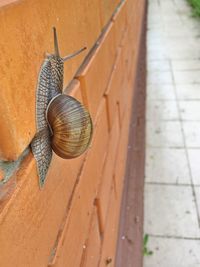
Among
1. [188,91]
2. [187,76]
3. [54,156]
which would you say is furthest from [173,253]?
[187,76]

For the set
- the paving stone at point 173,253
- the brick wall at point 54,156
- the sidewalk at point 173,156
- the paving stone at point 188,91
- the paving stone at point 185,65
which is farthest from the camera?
the paving stone at point 185,65

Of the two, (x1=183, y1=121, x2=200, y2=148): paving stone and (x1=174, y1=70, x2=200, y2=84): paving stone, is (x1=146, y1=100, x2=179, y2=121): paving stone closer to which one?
(x1=183, y1=121, x2=200, y2=148): paving stone

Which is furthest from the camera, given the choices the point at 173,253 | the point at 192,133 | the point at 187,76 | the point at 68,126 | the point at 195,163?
the point at 187,76

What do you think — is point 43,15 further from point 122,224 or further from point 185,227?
point 185,227

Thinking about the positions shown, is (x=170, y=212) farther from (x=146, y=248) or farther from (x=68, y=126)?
(x=68, y=126)

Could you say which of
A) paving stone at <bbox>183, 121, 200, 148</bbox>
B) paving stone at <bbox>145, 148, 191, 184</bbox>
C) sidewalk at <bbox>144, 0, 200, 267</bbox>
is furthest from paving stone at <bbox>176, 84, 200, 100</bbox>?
paving stone at <bbox>145, 148, 191, 184</bbox>

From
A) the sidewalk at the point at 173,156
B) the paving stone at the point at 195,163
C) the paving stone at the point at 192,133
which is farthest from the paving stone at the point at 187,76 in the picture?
the paving stone at the point at 195,163

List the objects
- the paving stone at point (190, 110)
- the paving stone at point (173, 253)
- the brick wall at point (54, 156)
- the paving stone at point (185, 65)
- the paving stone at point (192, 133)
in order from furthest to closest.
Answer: the paving stone at point (185, 65) < the paving stone at point (190, 110) < the paving stone at point (192, 133) < the paving stone at point (173, 253) < the brick wall at point (54, 156)

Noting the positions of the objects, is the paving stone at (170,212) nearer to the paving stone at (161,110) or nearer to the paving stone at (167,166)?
the paving stone at (167,166)
